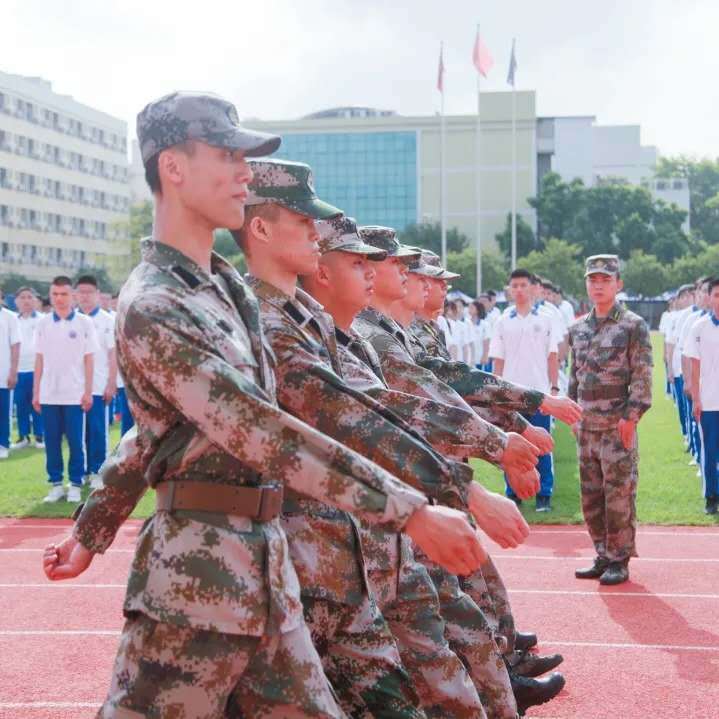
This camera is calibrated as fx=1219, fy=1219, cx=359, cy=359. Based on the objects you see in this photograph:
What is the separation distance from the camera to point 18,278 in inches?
2653

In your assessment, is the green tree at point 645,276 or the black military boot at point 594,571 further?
the green tree at point 645,276

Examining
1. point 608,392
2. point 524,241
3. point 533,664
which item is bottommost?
point 533,664

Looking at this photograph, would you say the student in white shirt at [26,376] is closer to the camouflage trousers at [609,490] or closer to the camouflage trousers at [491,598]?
the camouflage trousers at [609,490]

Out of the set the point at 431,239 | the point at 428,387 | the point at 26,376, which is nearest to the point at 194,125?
the point at 428,387

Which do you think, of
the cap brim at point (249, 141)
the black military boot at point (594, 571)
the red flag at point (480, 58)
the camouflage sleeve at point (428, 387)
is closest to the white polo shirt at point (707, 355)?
the black military boot at point (594, 571)

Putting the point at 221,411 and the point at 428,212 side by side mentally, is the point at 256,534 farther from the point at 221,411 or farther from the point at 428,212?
the point at 428,212

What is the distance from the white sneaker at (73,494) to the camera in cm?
1290

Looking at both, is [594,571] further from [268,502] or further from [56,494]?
[268,502]

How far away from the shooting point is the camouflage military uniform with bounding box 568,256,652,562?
8.91 meters

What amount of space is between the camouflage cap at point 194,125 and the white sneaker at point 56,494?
10.3m

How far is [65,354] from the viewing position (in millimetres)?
13031

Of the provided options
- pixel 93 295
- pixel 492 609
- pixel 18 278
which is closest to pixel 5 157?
pixel 18 278

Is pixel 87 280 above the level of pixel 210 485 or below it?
above

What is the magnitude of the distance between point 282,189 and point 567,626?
4.54 meters
